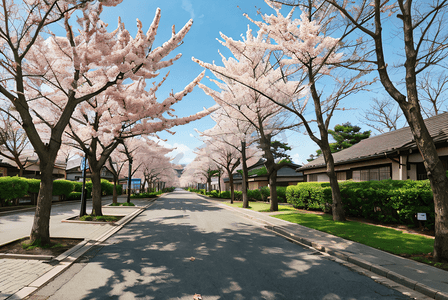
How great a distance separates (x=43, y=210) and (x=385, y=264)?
931cm

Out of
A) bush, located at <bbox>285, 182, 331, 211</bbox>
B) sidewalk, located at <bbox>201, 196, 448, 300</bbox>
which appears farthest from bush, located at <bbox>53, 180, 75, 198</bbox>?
sidewalk, located at <bbox>201, 196, 448, 300</bbox>

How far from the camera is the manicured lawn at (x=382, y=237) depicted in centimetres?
694

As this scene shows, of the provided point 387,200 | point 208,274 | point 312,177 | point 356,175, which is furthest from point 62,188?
point 387,200

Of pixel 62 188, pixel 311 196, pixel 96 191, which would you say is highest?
pixel 96 191

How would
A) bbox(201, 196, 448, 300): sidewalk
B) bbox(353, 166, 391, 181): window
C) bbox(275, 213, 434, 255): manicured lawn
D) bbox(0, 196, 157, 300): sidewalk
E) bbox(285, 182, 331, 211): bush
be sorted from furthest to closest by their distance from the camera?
1. bbox(353, 166, 391, 181): window
2. bbox(285, 182, 331, 211): bush
3. bbox(275, 213, 434, 255): manicured lawn
4. bbox(201, 196, 448, 300): sidewalk
5. bbox(0, 196, 157, 300): sidewalk

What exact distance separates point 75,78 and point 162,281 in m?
7.60

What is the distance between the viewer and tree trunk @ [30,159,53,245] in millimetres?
7098

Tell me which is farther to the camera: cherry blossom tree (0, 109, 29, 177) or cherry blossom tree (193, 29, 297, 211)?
cherry blossom tree (0, 109, 29, 177)

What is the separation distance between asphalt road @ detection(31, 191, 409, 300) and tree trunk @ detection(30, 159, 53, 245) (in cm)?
150

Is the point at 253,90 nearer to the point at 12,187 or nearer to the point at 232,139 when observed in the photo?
the point at 232,139

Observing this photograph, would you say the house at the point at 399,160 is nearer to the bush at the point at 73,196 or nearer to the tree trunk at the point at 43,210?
the tree trunk at the point at 43,210

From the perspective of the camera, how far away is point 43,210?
7223 mm

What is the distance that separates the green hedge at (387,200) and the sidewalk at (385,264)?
3.68m

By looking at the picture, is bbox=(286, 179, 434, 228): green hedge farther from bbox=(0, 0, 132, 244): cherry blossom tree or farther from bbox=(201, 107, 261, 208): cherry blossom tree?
bbox=(0, 0, 132, 244): cherry blossom tree
